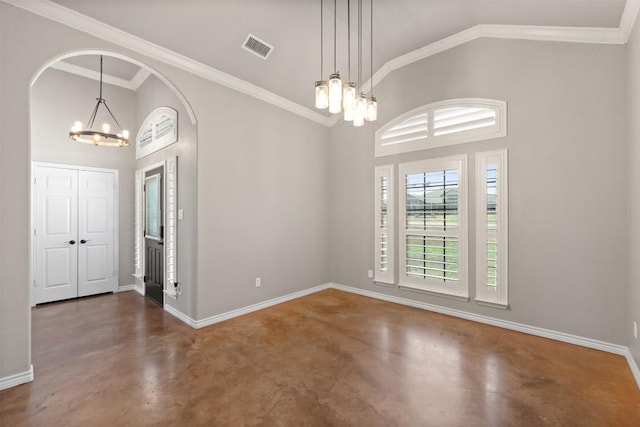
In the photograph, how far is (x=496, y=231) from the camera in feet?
10.9

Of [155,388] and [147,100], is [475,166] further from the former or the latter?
[147,100]

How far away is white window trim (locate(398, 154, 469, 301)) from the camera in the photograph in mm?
3566

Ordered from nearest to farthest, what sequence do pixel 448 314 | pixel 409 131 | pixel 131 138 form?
pixel 448 314 → pixel 409 131 → pixel 131 138

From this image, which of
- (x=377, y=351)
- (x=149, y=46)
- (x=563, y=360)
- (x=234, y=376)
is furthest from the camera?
(x=149, y=46)

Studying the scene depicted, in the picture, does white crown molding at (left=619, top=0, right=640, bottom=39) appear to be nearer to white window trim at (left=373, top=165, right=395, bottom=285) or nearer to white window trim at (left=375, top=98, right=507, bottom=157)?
white window trim at (left=375, top=98, right=507, bottom=157)

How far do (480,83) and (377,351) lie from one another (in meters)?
3.40

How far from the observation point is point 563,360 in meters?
2.57

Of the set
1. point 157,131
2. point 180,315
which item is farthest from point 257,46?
point 180,315

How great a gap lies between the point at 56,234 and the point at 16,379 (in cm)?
298

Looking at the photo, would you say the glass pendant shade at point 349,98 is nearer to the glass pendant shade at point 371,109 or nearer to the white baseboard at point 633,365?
the glass pendant shade at point 371,109

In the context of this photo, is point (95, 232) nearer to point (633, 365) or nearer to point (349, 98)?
point (349, 98)

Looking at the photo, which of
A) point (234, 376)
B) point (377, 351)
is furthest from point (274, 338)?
point (377, 351)

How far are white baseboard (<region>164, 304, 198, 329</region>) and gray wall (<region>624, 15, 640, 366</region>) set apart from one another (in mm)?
4341

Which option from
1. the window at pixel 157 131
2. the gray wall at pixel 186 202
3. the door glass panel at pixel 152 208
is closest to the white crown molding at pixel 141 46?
the gray wall at pixel 186 202
